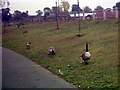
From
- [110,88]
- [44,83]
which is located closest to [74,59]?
[44,83]

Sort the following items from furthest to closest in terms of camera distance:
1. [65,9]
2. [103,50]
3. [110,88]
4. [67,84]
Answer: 1. [65,9]
2. [103,50]
3. [67,84]
4. [110,88]

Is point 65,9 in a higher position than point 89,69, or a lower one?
higher

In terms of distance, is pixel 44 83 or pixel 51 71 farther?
pixel 51 71

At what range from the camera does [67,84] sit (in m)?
16.1

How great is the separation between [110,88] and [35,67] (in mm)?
9015

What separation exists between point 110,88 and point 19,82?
5.38 metres

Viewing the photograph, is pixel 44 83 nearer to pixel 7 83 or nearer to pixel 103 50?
pixel 7 83

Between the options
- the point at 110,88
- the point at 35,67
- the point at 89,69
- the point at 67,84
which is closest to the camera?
the point at 110,88

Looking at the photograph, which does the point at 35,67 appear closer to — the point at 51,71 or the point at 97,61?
the point at 51,71

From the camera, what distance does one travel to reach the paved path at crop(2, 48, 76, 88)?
16156 mm

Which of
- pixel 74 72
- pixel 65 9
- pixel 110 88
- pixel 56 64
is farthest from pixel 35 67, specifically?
pixel 65 9

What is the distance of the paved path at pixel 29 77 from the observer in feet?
53.0

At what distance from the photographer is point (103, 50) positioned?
24641 mm

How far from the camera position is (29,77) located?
18531 mm
